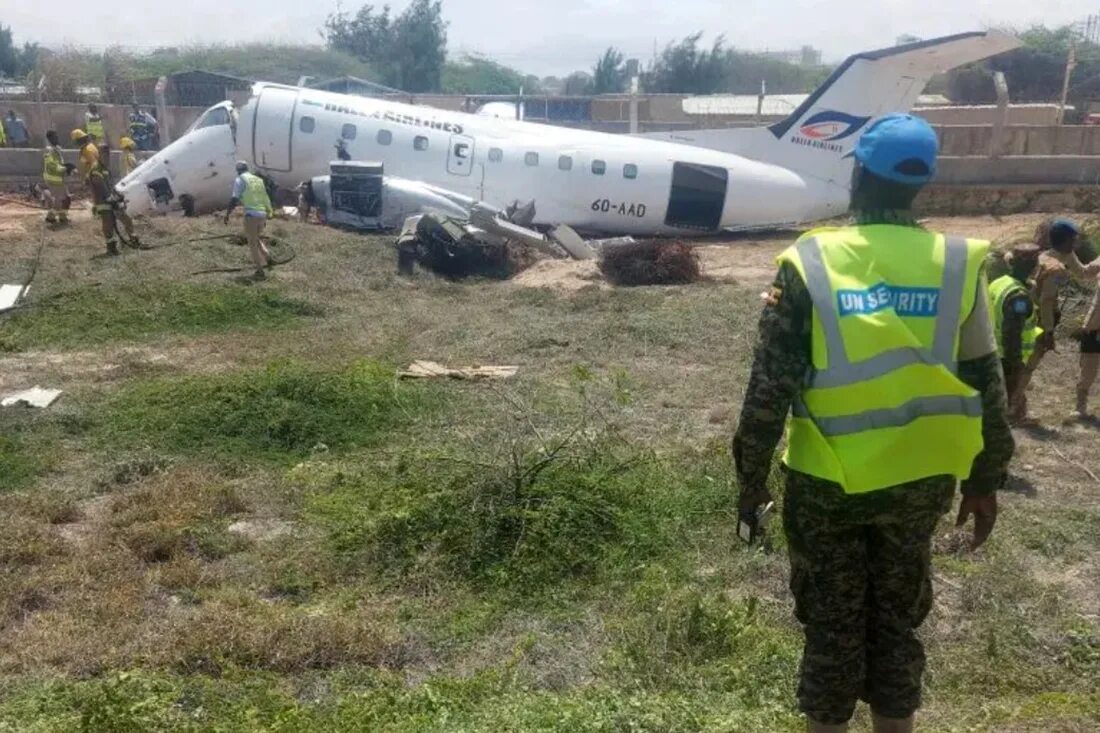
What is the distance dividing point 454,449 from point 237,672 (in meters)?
2.95

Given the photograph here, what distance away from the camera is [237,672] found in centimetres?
420

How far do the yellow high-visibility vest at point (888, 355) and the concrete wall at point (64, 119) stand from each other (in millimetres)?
26424

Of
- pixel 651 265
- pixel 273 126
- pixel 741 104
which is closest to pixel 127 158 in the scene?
pixel 273 126

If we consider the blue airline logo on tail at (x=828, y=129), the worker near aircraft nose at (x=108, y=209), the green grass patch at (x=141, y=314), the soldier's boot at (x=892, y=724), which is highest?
the blue airline logo on tail at (x=828, y=129)

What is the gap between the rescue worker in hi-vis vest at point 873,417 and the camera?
289 cm

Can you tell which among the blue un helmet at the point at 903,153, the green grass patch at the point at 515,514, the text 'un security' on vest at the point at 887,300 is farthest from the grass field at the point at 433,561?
the blue un helmet at the point at 903,153

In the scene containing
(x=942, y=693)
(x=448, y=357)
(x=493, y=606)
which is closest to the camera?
(x=942, y=693)

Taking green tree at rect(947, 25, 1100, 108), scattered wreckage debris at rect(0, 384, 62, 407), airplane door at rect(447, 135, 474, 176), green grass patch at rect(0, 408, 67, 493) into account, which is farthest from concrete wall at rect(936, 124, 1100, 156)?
green tree at rect(947, 25, 1100, 108)

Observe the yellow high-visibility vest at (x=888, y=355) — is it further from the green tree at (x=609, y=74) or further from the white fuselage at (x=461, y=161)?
the green tree at (x=609, y=74)

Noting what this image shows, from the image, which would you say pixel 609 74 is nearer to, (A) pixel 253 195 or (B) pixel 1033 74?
(B) pixel 1033 74

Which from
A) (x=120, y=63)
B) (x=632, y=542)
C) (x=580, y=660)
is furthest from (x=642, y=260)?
(x=120, y=63)

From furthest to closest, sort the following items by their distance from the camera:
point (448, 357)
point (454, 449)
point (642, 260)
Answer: point (642, 260) < point (448, 357) < point (454, 449)

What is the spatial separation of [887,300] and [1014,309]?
156 inches

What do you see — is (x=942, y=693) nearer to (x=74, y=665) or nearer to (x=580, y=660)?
(x=580, y=660)
